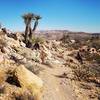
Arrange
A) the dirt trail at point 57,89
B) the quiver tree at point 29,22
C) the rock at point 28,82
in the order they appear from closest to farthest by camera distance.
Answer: the rock at point 28,82
the dirt trail at point 57,89
the quiver tree at point 29,22

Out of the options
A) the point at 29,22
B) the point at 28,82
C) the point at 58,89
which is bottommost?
the point at 58,89

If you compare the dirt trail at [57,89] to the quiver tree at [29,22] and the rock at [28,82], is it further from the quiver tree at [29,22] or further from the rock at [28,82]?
the quiver tree at [29,22]

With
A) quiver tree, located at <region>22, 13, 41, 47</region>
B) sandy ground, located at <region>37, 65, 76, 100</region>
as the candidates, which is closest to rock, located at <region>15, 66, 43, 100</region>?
sandy ground, located at <region>37, 65, 76, 100</region>

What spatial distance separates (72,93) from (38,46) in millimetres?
10965

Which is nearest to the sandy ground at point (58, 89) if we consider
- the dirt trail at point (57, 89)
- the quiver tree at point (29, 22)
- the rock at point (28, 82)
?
the dirt trail at point (57, 89)

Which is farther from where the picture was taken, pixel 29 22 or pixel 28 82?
pixel 29 22

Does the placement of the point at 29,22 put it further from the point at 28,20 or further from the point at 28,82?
the point at 28,82

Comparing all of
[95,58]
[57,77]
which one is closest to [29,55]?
[57,77]

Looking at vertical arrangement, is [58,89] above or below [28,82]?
below

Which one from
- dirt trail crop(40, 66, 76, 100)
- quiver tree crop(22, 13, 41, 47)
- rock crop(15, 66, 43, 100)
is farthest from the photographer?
quiver tree crop(22, 13, 41, 47)

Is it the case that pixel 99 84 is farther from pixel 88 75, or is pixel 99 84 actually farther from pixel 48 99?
pixel 48 99

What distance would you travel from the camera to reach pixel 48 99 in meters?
9.39

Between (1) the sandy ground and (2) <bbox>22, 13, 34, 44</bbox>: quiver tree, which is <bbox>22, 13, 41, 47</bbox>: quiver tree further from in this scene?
(1) the sandy ground

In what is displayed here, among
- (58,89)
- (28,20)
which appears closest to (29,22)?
(28,20)
